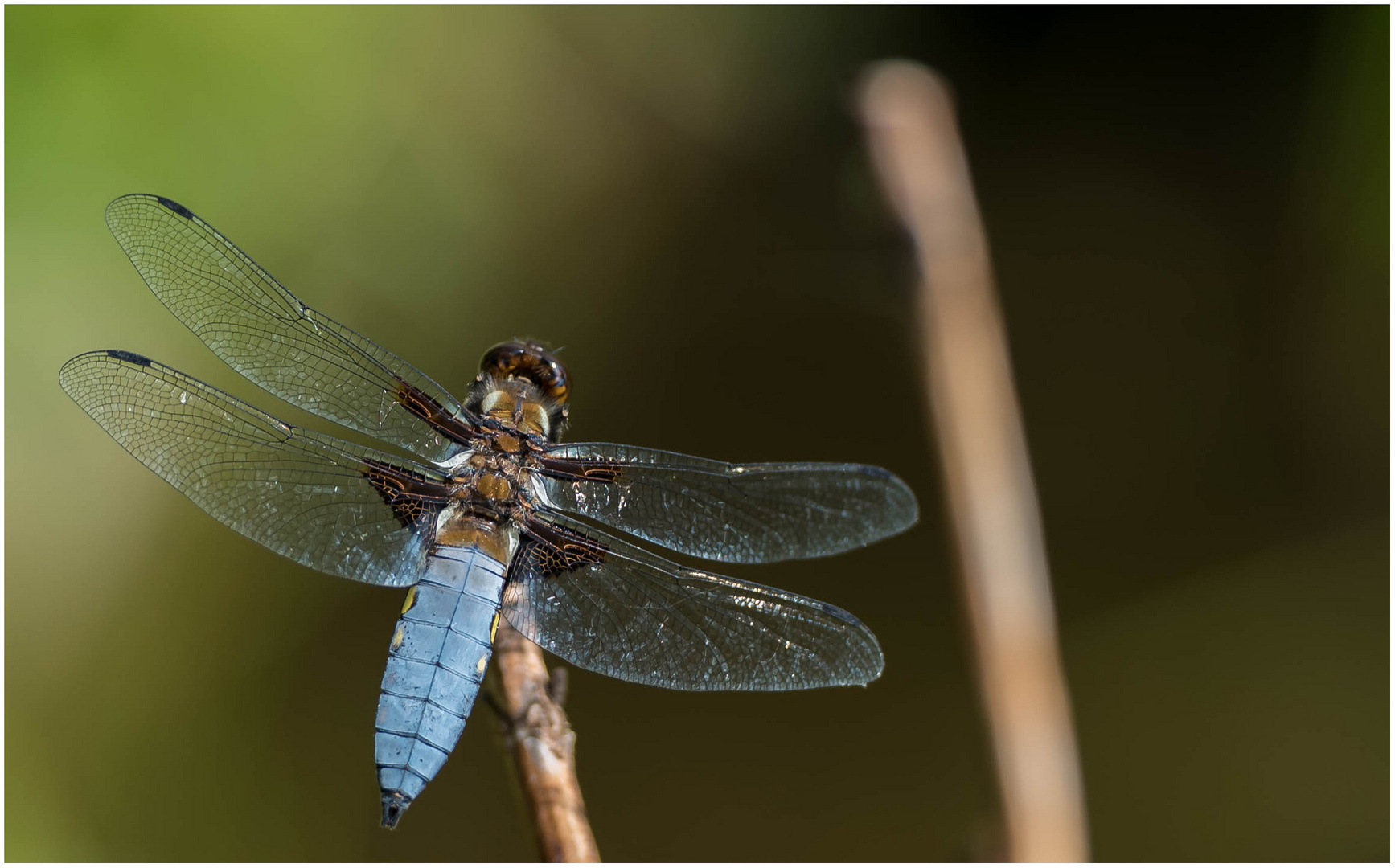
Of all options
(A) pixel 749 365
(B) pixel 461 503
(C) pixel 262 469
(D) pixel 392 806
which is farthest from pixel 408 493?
(A) pixel 749 365

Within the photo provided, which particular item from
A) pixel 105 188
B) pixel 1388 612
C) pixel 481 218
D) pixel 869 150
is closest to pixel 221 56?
pixel 105 188

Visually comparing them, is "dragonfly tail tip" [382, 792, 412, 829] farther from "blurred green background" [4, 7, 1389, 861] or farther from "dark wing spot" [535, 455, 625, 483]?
"blurred green background" [4, 7, 1389, 861]

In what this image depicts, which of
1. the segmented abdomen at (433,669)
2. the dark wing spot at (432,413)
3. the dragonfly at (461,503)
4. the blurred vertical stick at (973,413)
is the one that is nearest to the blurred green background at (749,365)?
the blurred vertical stick at (973,413)

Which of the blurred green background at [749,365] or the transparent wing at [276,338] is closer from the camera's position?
the transparent wing at [276,338]

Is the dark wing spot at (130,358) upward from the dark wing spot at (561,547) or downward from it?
upward

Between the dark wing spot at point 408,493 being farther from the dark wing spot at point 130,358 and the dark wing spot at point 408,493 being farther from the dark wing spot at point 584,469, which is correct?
the dark wing spot at point 130,358

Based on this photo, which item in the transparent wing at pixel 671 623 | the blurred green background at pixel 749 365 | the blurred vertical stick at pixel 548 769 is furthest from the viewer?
the blurred green background at pixel 749 365
